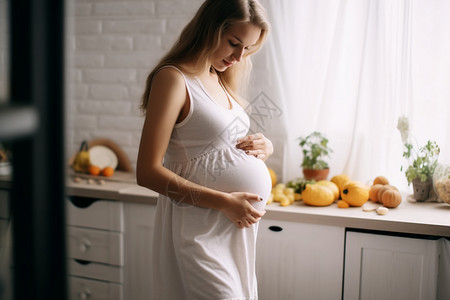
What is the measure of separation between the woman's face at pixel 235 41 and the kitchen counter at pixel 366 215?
2.29 ft

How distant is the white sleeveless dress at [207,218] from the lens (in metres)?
1.05

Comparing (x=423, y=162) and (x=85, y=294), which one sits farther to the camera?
(x=85, y=294)

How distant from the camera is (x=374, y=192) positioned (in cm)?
170

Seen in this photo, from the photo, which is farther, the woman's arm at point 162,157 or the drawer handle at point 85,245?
the drawer handle at point 85,245

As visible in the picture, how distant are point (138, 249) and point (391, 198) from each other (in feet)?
3.50

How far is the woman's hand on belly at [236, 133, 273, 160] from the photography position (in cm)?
116

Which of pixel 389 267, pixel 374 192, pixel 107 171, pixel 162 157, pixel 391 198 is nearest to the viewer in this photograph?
pixel 162 157

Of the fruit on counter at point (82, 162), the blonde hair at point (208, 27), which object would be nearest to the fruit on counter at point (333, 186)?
the blonde hair at point (208, 27)

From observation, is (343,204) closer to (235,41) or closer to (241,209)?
(241,209)

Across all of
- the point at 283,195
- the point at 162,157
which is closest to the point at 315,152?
the point at 283,195

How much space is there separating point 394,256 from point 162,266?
2.80ft

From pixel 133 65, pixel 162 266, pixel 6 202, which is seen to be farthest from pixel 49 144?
pixel 133 65

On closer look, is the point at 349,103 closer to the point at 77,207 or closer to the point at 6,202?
the point at 77,207

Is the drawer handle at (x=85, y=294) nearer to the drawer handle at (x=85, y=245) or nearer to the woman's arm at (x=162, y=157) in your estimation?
the drawer handle at (x=85, y=245)
